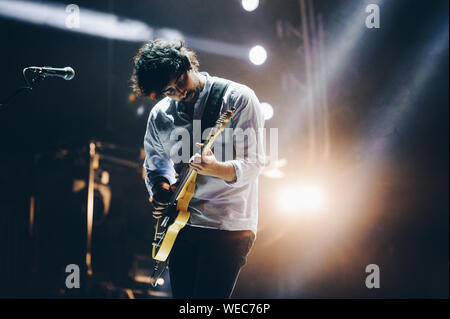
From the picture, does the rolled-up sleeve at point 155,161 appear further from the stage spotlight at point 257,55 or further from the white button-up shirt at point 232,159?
the stage spotlight at point 257,55

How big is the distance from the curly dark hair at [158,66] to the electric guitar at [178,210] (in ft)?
0.99

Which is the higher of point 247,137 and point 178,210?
point 247,137

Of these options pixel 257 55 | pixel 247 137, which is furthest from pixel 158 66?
pixel 257 55

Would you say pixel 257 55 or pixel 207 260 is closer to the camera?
pixel 207 260

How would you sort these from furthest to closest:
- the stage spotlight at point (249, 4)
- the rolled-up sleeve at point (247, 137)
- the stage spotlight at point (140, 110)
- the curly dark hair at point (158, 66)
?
the stage spotlight at point (140, 110)
the stage spotlight at point (249, 4)
the curly dark hair at point (158, 66)
the rolled-up sleeve at point (247, 137)

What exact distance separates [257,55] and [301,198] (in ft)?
5.30

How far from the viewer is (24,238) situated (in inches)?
131

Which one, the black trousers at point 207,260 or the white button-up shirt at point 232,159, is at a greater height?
the white button-up shirt at point 232,159

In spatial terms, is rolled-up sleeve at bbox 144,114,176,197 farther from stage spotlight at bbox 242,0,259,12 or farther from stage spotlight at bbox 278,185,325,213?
stage spotlight at bbox 278,185,325,213

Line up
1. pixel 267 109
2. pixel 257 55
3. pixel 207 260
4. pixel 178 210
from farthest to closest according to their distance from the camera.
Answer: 1. pixel 267 109
2. pixel 257 55
3. pixel 178 210
4. pixel 207 260

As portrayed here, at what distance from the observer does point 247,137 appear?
5.56ft

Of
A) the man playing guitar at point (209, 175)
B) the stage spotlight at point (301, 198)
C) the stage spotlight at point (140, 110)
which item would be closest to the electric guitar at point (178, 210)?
the man playing guitar at point (209, 175)

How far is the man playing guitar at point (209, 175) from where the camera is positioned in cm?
166

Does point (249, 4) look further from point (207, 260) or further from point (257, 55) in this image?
point (207, 260)
